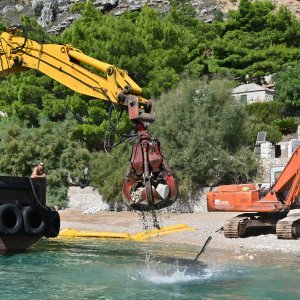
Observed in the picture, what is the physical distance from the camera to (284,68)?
170ft

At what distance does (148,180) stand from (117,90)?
330cm

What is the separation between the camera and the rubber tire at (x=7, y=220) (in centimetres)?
1673

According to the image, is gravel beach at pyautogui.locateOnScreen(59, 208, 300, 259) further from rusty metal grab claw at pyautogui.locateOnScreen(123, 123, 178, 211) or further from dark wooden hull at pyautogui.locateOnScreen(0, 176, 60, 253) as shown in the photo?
dark wooden hull at pyautogui.locateOnScreen(0, 176, 60, 253)

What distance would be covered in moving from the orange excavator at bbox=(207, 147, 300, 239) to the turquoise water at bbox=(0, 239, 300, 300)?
2.53 meters

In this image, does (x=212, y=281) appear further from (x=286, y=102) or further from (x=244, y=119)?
(x=286, y=102)

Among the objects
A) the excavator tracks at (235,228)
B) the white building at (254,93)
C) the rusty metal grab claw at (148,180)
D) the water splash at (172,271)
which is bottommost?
the water splash at (172,271)

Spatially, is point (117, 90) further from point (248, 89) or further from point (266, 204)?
point (248, 89)

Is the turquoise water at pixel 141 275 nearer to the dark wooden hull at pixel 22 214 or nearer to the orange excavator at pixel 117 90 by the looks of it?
the dark wooden hull at pixel 22 214

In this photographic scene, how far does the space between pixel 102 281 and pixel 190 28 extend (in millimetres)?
55636

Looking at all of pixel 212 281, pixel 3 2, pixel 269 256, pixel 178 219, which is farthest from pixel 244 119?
pixel 3 2

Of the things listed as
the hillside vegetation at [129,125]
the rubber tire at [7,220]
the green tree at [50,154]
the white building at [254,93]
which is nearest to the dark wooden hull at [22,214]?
the rubber tire at [7,220]

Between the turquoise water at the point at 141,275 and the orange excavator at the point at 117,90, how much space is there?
6.34 ft

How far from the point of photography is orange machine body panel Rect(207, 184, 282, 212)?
20859mm

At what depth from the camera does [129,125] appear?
34688 mm
